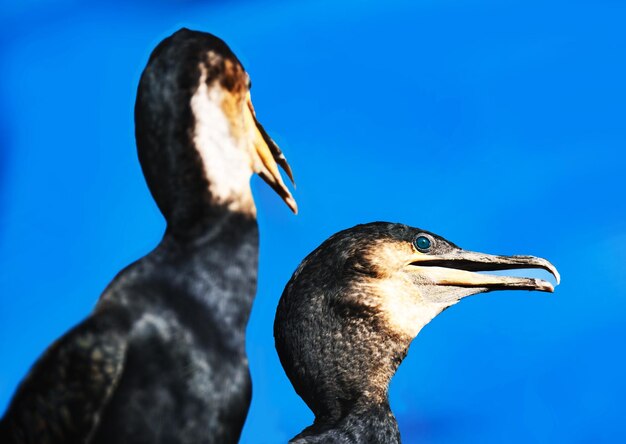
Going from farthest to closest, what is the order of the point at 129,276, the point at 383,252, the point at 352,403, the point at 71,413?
1. the point at 383,252
2. the point at 352,403
3. the point at 129,276
4. the point at 71,413

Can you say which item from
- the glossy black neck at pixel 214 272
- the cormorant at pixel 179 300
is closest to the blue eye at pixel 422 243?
the cormorant at pixel 179 300

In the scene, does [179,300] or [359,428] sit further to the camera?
[359,428]

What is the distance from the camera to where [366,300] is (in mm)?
5047

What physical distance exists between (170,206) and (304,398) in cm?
191

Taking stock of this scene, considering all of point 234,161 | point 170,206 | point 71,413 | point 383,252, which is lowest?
point 71,413

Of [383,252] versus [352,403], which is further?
[383,252]

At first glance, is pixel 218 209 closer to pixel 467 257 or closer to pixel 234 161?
pixel 234 161

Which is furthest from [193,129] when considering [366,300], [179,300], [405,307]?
[405,307]

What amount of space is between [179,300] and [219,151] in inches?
23.1

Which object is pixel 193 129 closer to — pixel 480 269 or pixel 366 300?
pixel 366 300

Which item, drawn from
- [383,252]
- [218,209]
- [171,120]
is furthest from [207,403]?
[383,252]

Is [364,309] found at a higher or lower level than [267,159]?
higher

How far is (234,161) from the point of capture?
143 inches

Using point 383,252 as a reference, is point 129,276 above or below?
below
